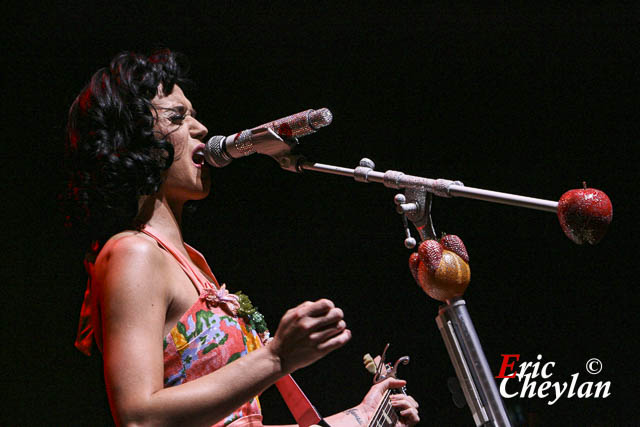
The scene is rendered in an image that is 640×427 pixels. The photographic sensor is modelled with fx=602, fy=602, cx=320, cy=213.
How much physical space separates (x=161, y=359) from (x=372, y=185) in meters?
1.37

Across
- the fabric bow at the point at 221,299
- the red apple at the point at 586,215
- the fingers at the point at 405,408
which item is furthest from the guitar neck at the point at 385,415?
the red apple at the point at 586,215

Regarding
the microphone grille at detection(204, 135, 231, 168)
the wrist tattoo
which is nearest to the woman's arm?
the microphone grille at detection(204, 135, 231, 168)

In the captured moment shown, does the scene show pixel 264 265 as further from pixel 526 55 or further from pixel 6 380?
pixel 526 55

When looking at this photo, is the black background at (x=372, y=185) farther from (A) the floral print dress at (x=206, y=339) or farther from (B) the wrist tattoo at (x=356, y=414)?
(A) the floral print dress at (x=206, y=339)

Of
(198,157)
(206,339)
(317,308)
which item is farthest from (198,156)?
(317,308)

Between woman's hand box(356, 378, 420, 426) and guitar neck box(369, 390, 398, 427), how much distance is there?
0.01 meters

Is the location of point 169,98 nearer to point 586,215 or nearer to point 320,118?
point 320,118

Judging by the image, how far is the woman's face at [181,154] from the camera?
136 centimetres

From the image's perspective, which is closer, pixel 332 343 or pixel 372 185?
pixel 332 343

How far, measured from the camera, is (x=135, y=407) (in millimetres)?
982

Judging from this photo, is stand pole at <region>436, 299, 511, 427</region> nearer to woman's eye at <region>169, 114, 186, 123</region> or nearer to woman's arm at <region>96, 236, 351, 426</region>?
woman's arm at <region>96, 236, 351, 426</region>

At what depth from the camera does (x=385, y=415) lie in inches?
50.8

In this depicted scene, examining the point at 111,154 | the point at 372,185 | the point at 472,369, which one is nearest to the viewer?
the point at 472,369

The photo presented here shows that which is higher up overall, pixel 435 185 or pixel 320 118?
pixel 320 118
